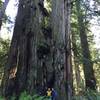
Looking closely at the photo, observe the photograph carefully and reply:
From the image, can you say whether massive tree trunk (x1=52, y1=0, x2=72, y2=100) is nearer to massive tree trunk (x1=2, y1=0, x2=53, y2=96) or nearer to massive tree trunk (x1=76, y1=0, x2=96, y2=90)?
massive tree trunk (x1=2, y1=0, x2=53, y2=96)

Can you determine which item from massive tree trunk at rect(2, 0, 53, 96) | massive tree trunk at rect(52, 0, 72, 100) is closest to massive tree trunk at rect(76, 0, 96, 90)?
massive tree trunk at rect(2, 0, 53, 96)

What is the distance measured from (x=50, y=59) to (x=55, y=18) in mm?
1442

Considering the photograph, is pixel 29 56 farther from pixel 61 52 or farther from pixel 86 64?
pixel 86 64

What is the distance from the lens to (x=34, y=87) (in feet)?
26.7

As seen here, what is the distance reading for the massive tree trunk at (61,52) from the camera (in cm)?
744

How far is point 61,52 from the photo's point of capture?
7.56 metres

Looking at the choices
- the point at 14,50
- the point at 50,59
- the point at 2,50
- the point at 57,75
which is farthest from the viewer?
the point at 2,50

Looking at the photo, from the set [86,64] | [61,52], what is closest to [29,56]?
[61,52]

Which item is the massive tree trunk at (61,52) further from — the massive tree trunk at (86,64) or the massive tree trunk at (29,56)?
the massive tree trunk at (86,64)

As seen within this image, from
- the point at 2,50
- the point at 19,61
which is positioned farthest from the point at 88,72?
the point at 19,61

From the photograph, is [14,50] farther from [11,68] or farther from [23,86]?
[23,86]

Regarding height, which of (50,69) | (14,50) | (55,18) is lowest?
(50,69)

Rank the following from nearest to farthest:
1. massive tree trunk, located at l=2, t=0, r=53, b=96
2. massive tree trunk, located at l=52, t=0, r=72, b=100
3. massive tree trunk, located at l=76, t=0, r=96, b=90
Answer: massive tree trunk, located at l=52, t=0, r=72, b=100
massive tree trunk, located at l=2, t=0, r=53, b=96
massive tree trunk, located at l=76, t=0, r=96, b=90

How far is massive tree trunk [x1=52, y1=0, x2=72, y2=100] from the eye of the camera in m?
7.44
